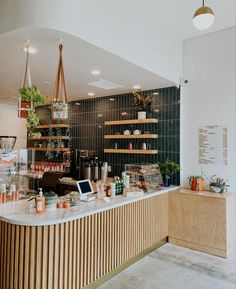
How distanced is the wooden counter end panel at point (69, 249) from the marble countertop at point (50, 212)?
0.06m

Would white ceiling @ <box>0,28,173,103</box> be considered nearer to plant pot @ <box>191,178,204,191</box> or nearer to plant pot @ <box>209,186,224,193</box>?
plant pot @ <box>191,178,204,191</box>

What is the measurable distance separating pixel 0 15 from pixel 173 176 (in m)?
3.50

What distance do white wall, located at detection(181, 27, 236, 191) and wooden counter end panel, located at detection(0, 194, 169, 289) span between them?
61.2 inches

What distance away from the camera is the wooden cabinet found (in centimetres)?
357

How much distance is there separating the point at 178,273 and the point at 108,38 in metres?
3.00

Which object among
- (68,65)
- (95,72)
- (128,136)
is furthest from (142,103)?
(68,65)

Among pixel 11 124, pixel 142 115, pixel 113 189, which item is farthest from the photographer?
pixel 11 124

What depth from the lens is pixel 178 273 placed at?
10.2 feet

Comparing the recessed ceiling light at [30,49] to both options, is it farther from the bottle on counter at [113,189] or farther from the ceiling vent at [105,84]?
the bottle on counter at [113,189]

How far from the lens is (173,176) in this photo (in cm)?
442

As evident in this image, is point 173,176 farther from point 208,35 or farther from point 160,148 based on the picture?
point 208,35

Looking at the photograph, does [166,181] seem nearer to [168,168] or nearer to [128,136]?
[168,168]

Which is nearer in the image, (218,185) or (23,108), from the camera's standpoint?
(23,108)

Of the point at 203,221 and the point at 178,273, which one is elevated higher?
the point at 203,221
